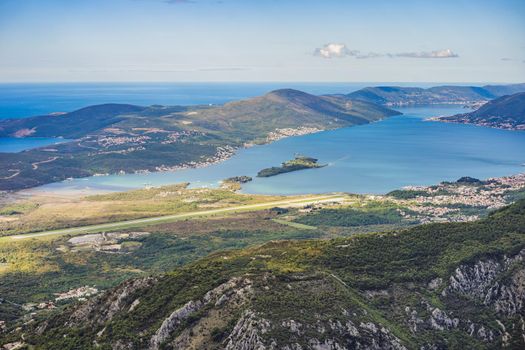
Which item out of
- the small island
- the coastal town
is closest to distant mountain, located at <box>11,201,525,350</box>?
the coastal town

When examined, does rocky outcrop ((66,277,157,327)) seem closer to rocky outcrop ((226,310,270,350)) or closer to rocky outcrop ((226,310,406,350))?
rocky outcrop ((226,310,270,350))

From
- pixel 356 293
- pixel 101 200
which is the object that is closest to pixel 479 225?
pixel 356 293

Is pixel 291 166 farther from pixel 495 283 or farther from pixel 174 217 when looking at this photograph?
pixel 495 283

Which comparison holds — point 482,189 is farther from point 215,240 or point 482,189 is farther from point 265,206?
point 215,240

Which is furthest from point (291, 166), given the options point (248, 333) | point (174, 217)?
point (248, 333)

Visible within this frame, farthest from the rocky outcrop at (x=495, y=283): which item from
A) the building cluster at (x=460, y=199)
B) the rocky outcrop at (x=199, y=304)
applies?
the building cluster at (x=460, y=199)

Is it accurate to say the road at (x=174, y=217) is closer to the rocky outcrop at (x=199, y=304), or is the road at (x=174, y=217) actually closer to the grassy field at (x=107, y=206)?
the grassy field at (x=107, y=206)
